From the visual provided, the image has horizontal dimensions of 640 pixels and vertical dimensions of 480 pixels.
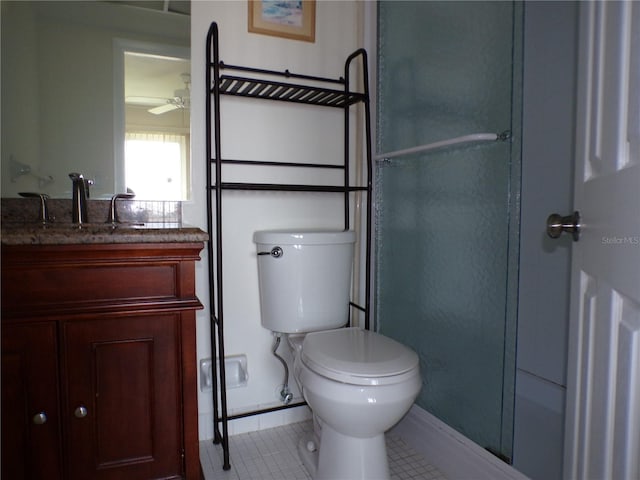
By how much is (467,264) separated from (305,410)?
Answer: 970 mm

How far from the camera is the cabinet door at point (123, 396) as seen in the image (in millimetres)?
1145

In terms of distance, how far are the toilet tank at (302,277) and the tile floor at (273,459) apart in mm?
457

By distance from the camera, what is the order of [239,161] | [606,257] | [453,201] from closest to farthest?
[606,257], [453,201], [239,161]

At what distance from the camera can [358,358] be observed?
1312 mm

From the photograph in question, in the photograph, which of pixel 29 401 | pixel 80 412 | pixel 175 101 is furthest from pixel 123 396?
pixel 175 101

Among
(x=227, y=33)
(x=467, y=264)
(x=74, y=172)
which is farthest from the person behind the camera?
(x=227, y=33)

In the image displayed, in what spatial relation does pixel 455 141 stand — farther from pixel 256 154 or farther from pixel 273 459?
pixel 273 459

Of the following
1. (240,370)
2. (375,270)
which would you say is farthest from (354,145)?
(240,370)

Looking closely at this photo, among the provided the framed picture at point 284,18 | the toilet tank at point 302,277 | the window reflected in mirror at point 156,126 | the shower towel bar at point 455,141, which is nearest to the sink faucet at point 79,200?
the window reflected in mirror at point 156,126

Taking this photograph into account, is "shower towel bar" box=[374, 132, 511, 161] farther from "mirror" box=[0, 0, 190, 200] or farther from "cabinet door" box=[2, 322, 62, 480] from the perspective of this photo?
"cabinet door" box=[2, 322, 62, 480]

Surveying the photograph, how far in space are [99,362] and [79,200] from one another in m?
0.64

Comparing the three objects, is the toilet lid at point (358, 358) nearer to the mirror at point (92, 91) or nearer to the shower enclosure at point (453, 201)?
the shower enclosure at point (453, 201)

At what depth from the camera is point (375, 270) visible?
1.94m

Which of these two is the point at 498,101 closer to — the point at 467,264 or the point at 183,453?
the point at 467,264
